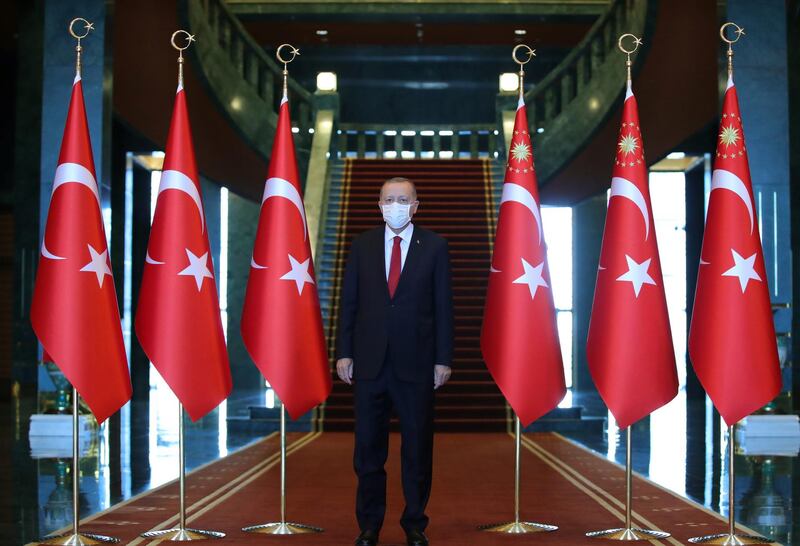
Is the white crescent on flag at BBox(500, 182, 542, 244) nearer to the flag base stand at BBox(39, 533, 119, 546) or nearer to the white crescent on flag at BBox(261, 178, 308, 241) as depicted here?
the white crescent on flag at BBox(261, 178, 308, 241)

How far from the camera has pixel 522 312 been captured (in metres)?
5.11

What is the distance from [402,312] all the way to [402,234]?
0.36 m

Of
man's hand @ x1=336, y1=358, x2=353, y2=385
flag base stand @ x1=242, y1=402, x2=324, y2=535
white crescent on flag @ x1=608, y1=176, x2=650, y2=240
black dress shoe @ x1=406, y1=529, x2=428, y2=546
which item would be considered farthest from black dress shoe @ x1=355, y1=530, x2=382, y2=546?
white crescent on flag @ x1=608, y1=176, x2=650, y2=240

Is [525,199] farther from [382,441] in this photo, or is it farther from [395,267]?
[382,441]

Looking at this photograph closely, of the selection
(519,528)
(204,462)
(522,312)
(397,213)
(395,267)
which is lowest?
(204,462)

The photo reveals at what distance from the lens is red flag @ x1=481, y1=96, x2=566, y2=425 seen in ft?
16.8

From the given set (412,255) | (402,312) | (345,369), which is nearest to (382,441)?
(345,369)

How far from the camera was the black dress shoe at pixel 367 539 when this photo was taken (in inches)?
179

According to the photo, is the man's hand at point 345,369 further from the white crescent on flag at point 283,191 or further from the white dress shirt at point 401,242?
the white crescent on flag at point 283,191

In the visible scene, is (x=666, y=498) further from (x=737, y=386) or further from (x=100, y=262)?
(x=100, y=262)

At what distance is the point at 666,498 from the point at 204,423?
632 centimetres

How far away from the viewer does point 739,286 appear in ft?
16.0

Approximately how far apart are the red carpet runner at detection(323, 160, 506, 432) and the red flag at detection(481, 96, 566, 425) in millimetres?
5313

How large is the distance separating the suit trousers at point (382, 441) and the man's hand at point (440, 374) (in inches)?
1.1
